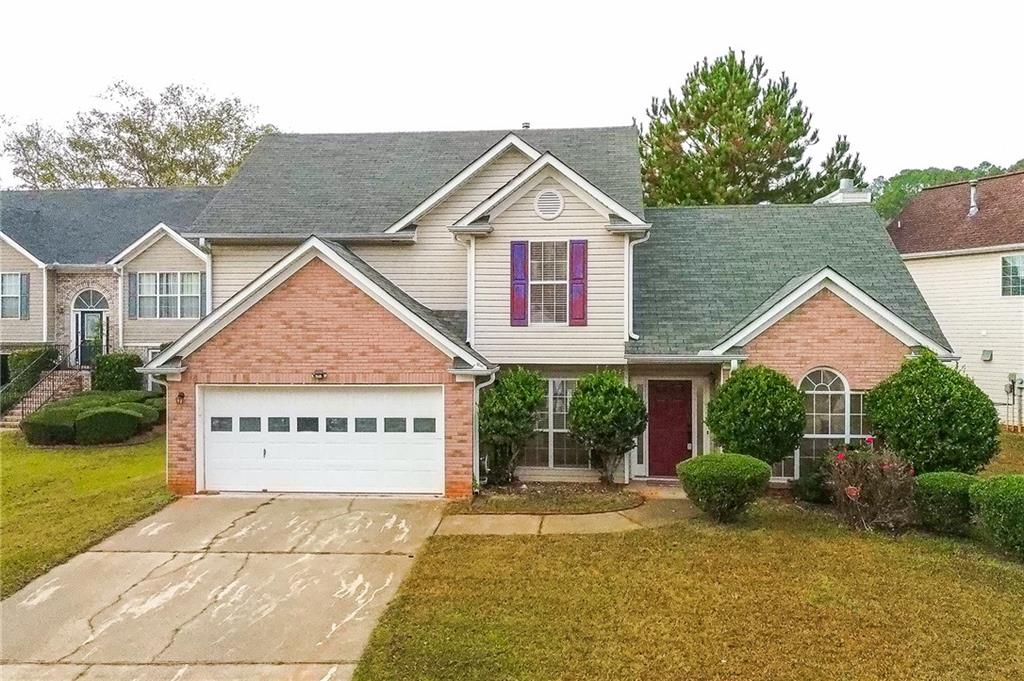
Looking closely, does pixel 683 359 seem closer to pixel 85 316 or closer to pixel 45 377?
pixel 45 377

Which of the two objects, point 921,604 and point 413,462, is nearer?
point 921,604

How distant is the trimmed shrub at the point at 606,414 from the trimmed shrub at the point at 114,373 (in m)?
Result: 16.4

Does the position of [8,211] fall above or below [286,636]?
above

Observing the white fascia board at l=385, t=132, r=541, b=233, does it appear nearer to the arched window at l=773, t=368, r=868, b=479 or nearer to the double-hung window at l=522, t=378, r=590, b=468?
the double-hung window at l=522, t=378, r=590, b=468

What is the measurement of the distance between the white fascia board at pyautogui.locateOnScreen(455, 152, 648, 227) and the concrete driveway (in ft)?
19.6

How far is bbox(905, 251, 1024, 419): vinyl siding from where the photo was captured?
2070cm

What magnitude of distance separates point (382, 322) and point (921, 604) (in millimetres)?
9123

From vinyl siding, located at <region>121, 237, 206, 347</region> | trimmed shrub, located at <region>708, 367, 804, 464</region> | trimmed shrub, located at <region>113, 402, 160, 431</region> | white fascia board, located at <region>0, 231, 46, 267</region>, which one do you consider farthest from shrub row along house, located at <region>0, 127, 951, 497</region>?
white fascia board, located at <region>0, 231, 46, 267</region>

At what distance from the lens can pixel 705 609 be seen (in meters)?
7.31

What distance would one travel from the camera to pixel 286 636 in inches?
269

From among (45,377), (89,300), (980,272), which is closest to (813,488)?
(980,272)

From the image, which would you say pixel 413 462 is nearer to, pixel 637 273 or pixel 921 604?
pixel 637 273

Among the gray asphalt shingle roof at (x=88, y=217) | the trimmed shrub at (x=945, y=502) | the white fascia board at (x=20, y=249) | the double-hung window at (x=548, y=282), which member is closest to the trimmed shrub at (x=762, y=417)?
the trimmed shrub at (x=945, y=502)

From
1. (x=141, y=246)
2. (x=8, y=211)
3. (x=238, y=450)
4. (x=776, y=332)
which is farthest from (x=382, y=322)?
(x=8, y=211)
